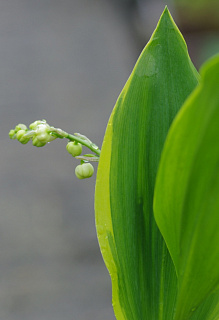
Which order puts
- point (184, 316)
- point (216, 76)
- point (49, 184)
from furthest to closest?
point (49, 184), point (184, 316), point (216, 76)

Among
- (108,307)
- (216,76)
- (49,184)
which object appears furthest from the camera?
(49,184)

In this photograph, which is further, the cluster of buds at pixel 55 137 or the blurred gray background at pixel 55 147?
the blurred gray background at pixel 55 147

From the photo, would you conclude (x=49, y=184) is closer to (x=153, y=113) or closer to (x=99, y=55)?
(x=99, y=55)

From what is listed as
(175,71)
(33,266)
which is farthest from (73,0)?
(175,71)

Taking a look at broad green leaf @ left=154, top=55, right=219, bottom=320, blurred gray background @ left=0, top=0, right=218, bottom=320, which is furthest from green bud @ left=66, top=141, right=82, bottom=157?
blurred gray background @ left=0, top=0, right=218, bottom=320

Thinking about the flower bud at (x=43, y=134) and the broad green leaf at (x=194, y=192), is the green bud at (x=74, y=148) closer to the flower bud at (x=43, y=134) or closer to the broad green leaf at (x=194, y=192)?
the flower bud at (x=43, y=134)

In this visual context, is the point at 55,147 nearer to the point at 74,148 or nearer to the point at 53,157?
the point at 53,157

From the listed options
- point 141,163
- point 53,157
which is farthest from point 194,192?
point 53,157

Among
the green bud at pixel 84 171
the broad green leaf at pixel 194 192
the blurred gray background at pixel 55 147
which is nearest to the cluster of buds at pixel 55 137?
the green bud at pixel 84 171
